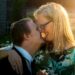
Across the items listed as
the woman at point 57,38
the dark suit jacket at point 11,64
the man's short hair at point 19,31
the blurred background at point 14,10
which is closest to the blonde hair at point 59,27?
the woman at point 57,38

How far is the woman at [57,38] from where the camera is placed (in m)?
2.84

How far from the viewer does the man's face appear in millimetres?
3029

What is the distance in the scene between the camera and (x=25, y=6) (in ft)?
33.1

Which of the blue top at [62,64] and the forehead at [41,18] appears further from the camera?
the forehead at [41,18]

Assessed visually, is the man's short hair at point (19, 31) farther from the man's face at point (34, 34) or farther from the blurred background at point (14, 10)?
the blurred background at point (14, 10)

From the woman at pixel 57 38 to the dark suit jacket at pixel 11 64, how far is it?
0.66ft

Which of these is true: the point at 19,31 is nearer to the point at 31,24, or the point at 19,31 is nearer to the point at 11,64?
the point at 31,24

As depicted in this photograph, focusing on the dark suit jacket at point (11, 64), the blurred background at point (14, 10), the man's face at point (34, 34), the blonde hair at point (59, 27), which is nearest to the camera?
the dark suit jacket at point (11, 64)

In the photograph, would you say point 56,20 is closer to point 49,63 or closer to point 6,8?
point 49,63

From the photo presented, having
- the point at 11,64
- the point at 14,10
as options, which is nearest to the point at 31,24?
the point at 11,64

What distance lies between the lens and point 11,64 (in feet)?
9.20

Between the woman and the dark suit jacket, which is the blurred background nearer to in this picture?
the woman

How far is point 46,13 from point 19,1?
678 cm

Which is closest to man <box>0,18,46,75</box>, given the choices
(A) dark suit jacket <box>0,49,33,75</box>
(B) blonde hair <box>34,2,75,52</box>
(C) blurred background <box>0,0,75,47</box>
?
(A) dark suit jacket <box>0,49,33,75</box>
